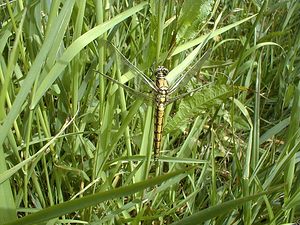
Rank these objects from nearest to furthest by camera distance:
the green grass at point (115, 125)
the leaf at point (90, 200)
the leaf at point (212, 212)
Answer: the leaf at point (90, 200) → the leaf at point (212, 212) → the green grass at point (115, 125)

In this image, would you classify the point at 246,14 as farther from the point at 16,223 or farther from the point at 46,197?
the point at 16,223

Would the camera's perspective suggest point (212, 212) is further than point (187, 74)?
No

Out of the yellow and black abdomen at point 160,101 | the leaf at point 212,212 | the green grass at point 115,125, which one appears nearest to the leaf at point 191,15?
the green grass at point 115,125

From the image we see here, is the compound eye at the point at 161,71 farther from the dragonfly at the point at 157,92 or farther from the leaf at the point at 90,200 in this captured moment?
the leaf at the point at 90,200

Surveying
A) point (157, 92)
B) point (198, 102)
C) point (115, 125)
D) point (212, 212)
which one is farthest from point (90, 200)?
point (115, 125)

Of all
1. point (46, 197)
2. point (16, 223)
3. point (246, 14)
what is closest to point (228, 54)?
point (246, 14)

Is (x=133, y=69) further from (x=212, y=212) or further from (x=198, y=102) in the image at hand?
(x=212, y=212)

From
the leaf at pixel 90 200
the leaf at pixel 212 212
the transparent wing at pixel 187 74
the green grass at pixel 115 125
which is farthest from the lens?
the transparent wing at pixel 187 74

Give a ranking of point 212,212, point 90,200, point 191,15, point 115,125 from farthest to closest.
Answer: point 115,125 < point 191,15 < point 212,212 < point 90,200

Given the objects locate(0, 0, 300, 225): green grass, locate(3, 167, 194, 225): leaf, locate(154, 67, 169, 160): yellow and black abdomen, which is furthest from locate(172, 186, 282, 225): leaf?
locate(154, 67, 169, 160): yellow and black abdomen
